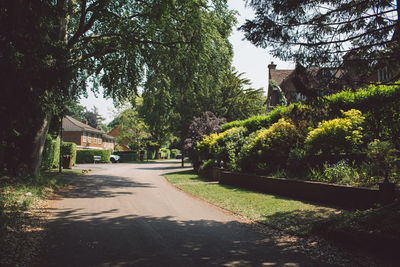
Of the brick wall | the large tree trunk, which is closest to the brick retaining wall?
the large tree trunk

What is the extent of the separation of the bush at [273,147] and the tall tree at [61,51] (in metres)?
6.00

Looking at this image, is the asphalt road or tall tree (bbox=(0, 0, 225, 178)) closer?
the asphalt road

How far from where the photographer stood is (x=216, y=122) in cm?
2314

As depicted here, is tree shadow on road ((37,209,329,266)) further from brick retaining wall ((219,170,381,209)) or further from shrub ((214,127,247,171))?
shrub ((214,127,247,171))

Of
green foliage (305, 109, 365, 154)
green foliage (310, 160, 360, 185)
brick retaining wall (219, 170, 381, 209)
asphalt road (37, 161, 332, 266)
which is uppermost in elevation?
green foliage (305, 109, 365, 154)

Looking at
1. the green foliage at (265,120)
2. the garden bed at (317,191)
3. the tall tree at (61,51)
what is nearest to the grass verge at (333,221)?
the garden bed at (317,191)

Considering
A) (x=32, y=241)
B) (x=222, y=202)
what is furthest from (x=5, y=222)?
(x=222, y=202)

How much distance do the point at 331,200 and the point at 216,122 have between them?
51.0ft

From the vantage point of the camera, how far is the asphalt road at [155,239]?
4398 mm

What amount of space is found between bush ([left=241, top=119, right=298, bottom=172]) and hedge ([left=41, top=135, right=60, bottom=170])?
48.1ft

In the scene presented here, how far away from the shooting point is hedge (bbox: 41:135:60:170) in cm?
2010

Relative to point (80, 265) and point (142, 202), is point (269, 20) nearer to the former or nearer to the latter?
point (80, 265)

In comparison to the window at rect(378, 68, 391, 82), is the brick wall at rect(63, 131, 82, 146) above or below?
above

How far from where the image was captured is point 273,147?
39.6ft
